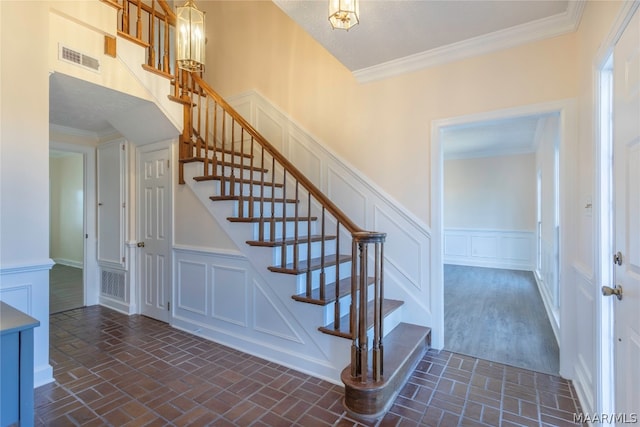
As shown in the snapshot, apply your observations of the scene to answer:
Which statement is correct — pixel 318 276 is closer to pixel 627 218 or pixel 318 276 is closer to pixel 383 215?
pixel 383 215

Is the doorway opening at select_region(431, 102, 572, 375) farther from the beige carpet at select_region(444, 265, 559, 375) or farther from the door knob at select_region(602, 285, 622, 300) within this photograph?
the door knob at select_region(602, 285, 622, 300)

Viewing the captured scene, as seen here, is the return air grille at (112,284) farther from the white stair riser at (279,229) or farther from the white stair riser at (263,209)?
the white stair riser at (279,229)

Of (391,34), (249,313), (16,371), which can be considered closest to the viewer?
(16,371)

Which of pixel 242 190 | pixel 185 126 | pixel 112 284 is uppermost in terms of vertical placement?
pixel 185 126

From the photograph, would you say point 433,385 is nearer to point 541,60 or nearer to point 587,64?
point 587,64

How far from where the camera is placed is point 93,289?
425 cm

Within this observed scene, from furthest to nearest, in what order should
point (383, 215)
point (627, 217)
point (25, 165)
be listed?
1. point (383, 215)
2. point (25, 165)
3. point (627, 217)

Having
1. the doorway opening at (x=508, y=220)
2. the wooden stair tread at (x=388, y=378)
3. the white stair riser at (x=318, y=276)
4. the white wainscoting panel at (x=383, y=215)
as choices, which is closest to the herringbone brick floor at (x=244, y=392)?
the wooden stair tread at (x=388, y=378)

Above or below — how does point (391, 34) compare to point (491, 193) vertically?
above

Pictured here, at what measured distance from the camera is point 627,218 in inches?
53.6

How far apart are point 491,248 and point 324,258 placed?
5.83 meters

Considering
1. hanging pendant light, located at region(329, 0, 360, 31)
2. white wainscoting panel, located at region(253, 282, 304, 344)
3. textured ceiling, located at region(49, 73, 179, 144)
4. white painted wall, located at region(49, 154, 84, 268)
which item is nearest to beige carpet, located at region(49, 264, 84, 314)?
white painted wall, located at region(49, 154, 84, 268)

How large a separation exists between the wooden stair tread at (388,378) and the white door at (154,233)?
8.31 ft

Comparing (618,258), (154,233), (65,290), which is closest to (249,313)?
(154,233)
